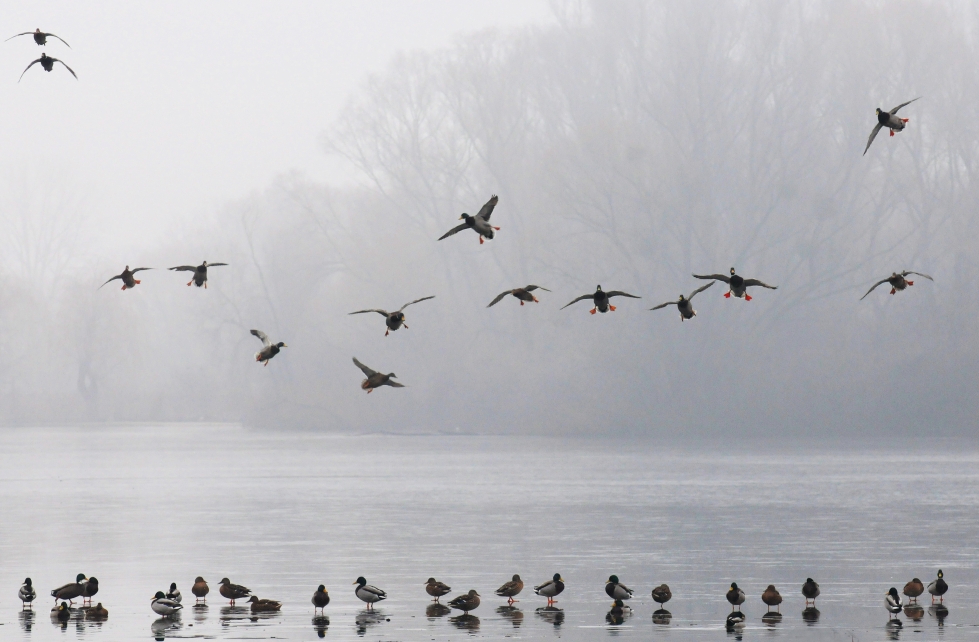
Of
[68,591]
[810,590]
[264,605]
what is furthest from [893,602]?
[68,591]

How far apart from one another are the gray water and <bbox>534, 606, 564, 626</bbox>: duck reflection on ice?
3cm

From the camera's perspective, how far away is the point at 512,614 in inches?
570

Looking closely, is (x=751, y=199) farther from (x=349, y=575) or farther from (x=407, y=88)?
(x=349, y=575)

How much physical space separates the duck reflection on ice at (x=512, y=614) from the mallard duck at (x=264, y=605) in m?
2.23

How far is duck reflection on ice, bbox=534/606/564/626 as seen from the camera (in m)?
14.0

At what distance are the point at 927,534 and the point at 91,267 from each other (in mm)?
63628

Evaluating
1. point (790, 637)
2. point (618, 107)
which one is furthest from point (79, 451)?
point (790, 637)

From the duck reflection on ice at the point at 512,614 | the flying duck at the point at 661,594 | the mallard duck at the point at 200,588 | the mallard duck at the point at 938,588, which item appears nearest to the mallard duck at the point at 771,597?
the flying duck at the point at 661,594

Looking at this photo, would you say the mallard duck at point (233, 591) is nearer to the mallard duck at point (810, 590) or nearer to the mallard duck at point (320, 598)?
the mallard duck at point (320, 598)

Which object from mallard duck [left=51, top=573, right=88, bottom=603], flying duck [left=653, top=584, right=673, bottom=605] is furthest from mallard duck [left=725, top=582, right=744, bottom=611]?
mallard duck [left=51, top=573, right=88, bottom=603]

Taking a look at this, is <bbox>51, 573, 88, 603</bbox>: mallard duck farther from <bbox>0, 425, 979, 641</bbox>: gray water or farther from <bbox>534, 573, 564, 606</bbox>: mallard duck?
<bbox>534, 573, 564, 606</bbox>: mallard duck

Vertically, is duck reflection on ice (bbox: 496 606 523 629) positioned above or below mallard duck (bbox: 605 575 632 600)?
below

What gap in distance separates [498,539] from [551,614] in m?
6.44

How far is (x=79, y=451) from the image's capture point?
161 ft
